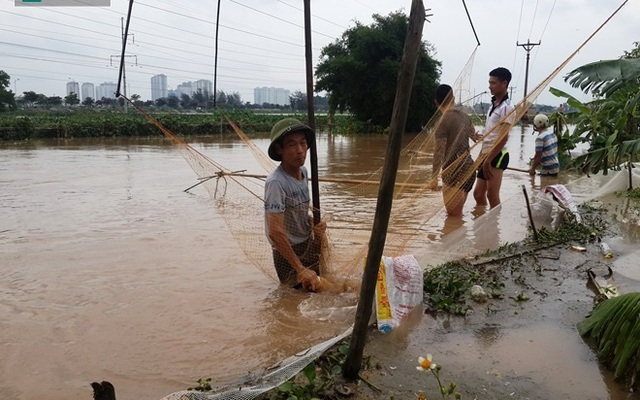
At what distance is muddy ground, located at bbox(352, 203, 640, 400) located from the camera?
7.43 ft

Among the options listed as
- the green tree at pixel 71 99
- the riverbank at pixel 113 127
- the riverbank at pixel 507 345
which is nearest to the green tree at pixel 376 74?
the riverbank at pixel 113 127

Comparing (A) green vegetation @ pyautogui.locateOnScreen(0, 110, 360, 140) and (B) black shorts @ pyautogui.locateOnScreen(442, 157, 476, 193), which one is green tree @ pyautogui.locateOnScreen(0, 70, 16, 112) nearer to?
(A) green vegetation @ pyautogui.locateOnScreen(0, 110, 360, 140)

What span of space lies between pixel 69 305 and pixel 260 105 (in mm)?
80908

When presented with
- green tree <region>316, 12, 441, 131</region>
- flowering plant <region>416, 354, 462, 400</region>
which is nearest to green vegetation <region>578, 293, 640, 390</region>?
flowering plant <region>416, 354, 462, 400</region>

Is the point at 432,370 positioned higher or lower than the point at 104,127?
lower

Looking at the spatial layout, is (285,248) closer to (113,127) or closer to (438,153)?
(438,153)

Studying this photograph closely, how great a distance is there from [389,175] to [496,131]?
3.44 meters

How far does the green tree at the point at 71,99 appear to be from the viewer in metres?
58.3

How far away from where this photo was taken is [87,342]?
10.8ft

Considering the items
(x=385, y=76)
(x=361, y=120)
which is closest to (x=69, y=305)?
(x=385, y=76)

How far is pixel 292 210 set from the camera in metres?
3.51

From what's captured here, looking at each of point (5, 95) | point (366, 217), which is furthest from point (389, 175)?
point (5, 95)

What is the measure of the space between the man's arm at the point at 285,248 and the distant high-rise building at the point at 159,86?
2880 inches

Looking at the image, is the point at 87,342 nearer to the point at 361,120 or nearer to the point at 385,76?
the point at 385,76
